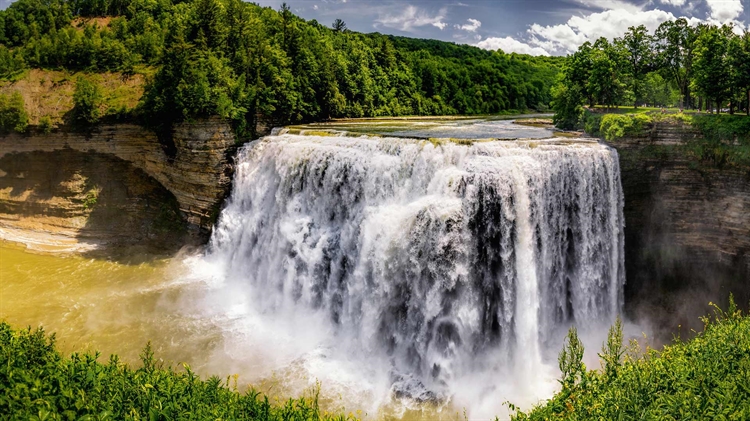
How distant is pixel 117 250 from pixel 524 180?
2008cm

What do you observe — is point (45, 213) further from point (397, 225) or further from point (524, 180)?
point (524, 180)

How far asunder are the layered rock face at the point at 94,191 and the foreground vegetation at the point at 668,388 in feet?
62.2

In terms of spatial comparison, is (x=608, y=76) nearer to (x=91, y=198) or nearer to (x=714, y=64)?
(x=714, y=64)

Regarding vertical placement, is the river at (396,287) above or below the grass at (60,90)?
below

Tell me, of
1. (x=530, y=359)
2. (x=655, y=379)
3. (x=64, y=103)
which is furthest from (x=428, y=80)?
(x=655, y=379)

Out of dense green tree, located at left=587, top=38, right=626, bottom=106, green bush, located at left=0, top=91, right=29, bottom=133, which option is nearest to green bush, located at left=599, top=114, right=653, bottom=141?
dense green tree, located at left=587, top=38, right=626, bottom=106

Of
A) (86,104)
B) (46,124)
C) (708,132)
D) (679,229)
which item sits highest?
(86,104)

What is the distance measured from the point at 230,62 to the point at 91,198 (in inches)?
413

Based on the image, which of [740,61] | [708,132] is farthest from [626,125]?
[740,61]

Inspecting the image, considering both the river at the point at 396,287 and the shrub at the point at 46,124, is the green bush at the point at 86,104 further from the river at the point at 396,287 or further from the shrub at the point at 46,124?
the river at the point at 396,287

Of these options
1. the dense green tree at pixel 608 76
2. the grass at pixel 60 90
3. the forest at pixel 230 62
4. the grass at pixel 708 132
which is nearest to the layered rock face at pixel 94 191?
the grass at pixel 60 90

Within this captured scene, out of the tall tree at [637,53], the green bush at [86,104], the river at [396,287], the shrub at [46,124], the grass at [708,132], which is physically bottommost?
the river at [396,287]

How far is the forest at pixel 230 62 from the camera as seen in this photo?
71.6 feet

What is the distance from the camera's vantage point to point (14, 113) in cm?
2252
